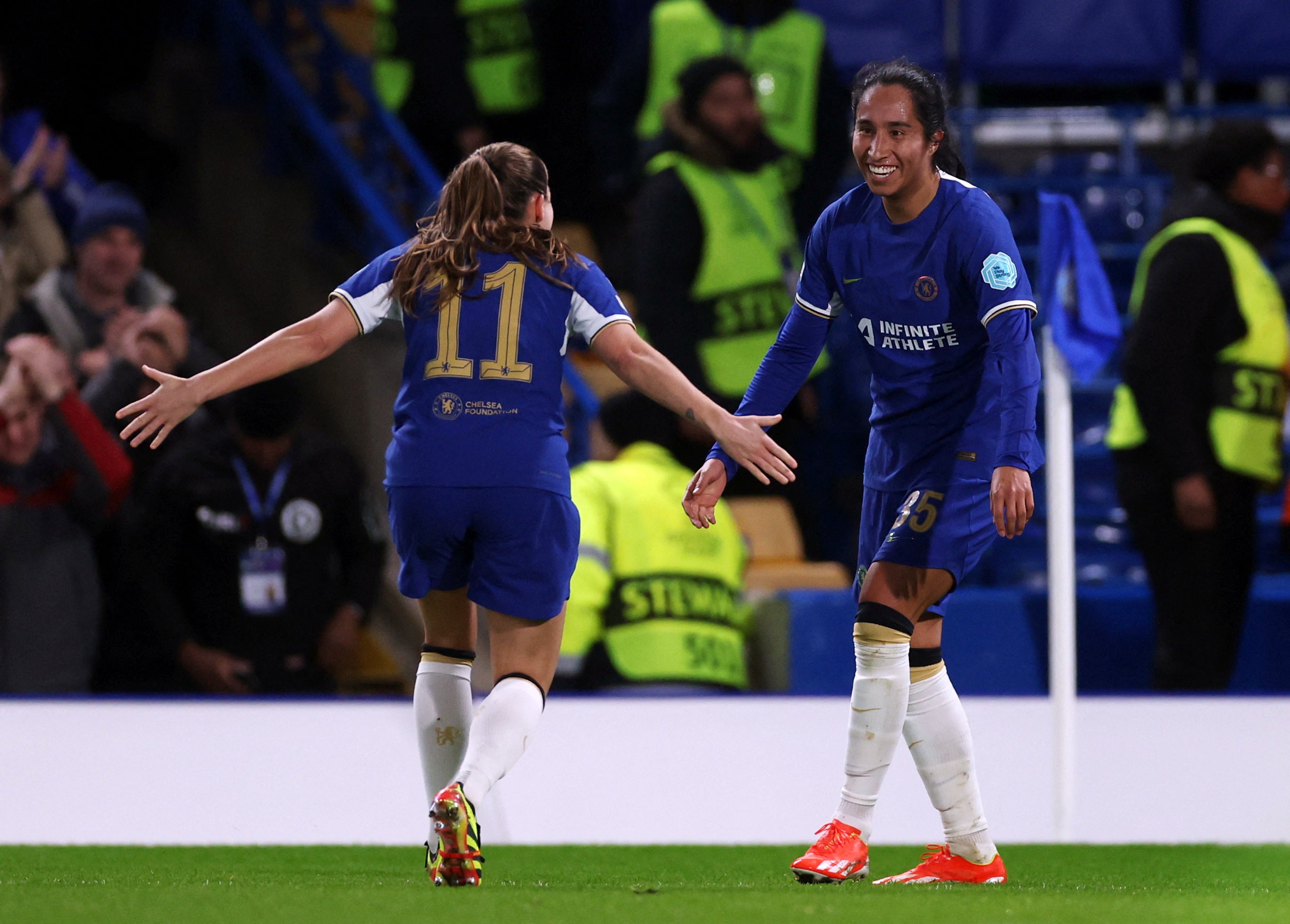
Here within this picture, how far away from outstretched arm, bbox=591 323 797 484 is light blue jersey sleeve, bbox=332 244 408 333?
497 mm

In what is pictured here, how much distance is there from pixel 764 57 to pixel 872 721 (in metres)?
5.24

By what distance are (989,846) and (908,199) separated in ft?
4.89

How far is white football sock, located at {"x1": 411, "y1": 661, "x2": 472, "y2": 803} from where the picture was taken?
4.42 m

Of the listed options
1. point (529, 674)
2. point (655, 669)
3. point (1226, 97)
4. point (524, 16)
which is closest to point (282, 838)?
point (655, 669)

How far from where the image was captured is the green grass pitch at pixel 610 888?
352 centimetres

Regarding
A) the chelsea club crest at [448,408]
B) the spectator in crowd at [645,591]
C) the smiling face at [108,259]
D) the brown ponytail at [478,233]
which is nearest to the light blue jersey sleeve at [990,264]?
the brown ponytail at [478,233]

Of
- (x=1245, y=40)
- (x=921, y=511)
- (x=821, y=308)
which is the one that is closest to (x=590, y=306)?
(x=821, y=308)

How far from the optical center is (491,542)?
4.23m

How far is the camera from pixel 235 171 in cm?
1023

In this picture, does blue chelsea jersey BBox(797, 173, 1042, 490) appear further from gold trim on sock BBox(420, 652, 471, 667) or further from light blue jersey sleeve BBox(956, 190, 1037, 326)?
gold trim on sock BBox(420, 652, 471, 667)

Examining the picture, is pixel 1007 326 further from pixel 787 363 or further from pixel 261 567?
pixel 261 567

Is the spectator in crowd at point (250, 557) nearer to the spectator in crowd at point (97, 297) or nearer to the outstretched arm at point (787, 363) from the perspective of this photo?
the spectator in crowd at point (97, 297)

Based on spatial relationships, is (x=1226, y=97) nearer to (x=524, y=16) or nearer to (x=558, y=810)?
(x=524, y=16)

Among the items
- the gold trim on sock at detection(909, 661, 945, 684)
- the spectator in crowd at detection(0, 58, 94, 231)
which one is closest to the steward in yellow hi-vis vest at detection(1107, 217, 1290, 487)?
the gold trim on sock at detection(909, 661, 945, 684)
